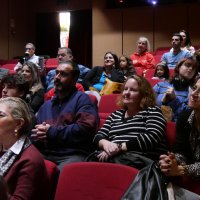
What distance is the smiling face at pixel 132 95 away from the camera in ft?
8.13

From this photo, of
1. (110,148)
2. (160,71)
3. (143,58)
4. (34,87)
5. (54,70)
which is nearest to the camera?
(110,148)

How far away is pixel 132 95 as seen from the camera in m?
2.49

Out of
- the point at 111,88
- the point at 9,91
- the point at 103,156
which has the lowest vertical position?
the point at 103,156

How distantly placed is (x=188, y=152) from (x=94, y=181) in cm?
56

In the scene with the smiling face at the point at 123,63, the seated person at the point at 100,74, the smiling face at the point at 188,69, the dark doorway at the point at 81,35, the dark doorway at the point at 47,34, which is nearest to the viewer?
the smiling face at the point at 188,69

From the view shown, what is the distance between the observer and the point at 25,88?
3.06 meters

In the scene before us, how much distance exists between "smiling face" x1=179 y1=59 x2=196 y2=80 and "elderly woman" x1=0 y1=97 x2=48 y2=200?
5.51 ft

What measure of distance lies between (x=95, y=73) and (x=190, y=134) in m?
2.95

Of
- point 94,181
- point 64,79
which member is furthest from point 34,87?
point 94,181

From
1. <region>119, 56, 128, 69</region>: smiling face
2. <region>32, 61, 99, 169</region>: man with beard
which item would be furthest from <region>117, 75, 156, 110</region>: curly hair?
<region>119, 56, 128, 69</region>: smiling face

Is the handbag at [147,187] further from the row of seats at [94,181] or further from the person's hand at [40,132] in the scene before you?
the person's hand at [40,132]

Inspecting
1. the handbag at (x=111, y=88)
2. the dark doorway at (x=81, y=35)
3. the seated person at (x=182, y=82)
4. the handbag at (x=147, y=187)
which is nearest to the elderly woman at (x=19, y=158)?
the handbag at (x=147, y=187)

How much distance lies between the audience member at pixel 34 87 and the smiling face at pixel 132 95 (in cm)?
104

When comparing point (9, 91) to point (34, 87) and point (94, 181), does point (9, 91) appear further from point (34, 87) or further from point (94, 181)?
point (94, 181)
